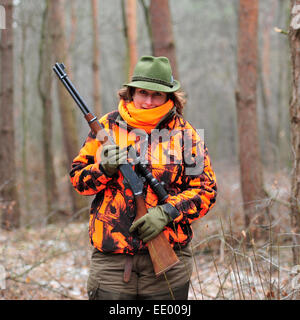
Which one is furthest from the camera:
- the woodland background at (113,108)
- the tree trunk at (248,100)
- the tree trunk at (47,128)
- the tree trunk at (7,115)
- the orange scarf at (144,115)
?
the tree trunk at (47,128)

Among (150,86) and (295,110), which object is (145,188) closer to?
(150,86)

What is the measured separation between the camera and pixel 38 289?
460cm

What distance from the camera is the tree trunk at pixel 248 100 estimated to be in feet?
21.0

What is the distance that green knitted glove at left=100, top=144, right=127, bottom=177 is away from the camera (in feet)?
8.28

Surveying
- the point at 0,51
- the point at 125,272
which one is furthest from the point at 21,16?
the point at 125,272

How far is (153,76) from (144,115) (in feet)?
0.91

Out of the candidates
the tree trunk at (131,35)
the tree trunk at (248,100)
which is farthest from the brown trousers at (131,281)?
the tree trunk at (131,35)

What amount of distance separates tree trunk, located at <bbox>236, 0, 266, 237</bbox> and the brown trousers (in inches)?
157

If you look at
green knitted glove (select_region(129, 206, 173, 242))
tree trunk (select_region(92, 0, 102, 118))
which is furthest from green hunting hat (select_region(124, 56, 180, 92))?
tree trunk (select_region(92, 0, 102, 118))

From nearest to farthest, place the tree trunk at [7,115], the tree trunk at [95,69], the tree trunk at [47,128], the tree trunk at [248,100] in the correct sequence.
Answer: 1. the tree trunk at [248,100]
2. the tree trunk at [7,115]
3. the tree trunk at [47,128]
4. the tree trunk at [95,69]

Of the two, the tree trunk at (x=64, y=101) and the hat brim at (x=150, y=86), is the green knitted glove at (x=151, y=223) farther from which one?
the tree trunk at (x=64, y=101)

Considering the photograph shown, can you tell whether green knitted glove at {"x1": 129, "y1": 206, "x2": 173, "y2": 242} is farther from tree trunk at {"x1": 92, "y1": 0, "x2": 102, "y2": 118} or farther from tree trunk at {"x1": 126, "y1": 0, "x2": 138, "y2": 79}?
tree trunk at {"x1": 92, "y1": 0, "x2": 102, "y2": 118}
